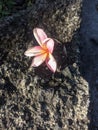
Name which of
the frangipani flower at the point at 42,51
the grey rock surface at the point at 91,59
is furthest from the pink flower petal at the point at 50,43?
the grey rock surface at the point at 91,59

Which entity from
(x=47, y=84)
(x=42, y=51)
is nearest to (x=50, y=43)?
(x=42, y=51)

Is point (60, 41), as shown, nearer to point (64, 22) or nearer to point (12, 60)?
point (64, 22)

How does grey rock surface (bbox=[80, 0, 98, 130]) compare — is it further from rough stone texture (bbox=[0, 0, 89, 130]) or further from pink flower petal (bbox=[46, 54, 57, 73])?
Result: pink flower petal (bbox=[46, 54, 57, 73])

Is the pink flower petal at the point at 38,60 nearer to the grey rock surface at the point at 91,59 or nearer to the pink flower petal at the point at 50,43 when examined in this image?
the pink flower petal at the point at 50,43

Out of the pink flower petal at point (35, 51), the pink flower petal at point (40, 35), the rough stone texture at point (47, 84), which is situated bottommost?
the rough stone texture at point (47, 84)

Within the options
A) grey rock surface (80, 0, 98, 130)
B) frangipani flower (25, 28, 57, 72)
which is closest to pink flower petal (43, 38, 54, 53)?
frangipani flower (25, 28, 57, 72)
